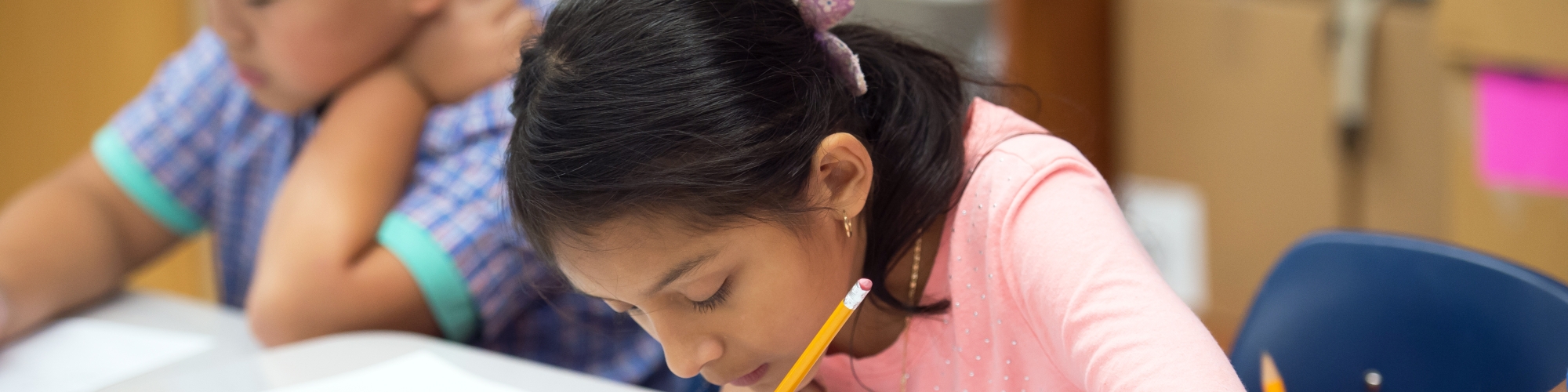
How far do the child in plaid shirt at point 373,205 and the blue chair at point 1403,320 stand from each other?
423 millimetres

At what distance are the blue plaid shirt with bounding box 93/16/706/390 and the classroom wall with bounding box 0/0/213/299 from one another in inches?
37.3

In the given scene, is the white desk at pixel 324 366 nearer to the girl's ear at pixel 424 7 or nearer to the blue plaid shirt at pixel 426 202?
the blue plaid shirt at pixel 426 202

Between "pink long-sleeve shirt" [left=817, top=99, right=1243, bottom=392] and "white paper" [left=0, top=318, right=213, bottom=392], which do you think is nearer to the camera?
"pink long-sleeve shirt" [left=817, top=99, right=1243, bottom=392]

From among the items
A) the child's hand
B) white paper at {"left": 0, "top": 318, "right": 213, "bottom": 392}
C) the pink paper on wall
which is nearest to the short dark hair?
the child's hand

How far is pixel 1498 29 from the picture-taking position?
120 cm

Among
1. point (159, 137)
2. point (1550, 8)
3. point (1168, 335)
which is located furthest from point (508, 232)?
point (1550, 8)

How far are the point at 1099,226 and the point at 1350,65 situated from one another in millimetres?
1139

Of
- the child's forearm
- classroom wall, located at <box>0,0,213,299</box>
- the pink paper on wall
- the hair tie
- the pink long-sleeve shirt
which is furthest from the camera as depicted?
classroom wall, located at <box>0,0,213,299</box>

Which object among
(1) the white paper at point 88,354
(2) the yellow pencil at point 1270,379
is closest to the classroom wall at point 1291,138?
(2) the yellow pencil at point 1270,379

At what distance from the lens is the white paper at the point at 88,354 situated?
843 mm

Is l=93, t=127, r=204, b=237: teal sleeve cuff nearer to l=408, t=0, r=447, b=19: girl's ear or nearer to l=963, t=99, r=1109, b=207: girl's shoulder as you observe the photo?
l=408, t=0, r=447, b=19: girl's ear

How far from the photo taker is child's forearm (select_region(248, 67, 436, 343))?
2.78ft

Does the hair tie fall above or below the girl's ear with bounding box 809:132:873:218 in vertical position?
above

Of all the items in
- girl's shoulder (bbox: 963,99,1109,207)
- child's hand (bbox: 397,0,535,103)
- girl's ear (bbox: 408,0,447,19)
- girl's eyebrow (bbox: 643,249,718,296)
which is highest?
girl's ear (bbox: 408,0,447,19)
